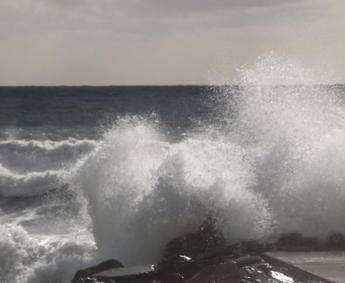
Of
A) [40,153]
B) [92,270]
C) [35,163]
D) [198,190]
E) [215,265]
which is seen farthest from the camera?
[40,153]

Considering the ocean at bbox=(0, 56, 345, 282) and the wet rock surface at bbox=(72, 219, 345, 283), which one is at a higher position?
the ocean at bbox=(0, 56, 345, 282)

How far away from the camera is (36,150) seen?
2009cm

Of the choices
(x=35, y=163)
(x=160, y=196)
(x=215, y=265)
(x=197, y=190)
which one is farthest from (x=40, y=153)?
(x=215, y=265)

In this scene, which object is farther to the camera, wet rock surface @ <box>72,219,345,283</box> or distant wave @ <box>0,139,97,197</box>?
distant wave @ <box>0,139,97,197</box>

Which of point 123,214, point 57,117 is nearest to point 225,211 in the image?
point 123,214

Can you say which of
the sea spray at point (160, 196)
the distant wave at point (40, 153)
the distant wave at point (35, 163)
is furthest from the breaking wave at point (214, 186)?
the distant wave at point (40, 153)

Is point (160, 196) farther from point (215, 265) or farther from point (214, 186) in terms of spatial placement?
point (215, 265)

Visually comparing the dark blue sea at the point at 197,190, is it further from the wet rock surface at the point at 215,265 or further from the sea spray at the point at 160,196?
the wet rock surface at the point at 215,265

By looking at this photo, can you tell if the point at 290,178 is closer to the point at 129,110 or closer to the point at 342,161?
the point at 342,161

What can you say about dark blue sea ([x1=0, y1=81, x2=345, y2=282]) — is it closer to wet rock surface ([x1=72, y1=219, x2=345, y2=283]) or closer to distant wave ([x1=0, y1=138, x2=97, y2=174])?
wet rock surface ([x1=72, y1=219, x2=345, y2=283])

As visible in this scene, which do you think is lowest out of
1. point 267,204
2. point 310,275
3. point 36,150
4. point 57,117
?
point 310,275

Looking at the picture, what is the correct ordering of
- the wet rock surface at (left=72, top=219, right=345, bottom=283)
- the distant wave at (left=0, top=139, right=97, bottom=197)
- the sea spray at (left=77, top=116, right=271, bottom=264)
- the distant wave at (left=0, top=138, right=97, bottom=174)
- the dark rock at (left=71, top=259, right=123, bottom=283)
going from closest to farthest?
1. the wet rock surface at (left=72, top=219, right=345, bottom=283)
2. the dark rock at (left=71, top=259, right=123, bottom=283)
3. the sea spray at (left=77, top=116, right=271, bottom=264)
4. the distant wave at (left=0, top=139, right=97, bottom=197)
5. the distant wave at (left=0, top=138, right=97, bottom=174)

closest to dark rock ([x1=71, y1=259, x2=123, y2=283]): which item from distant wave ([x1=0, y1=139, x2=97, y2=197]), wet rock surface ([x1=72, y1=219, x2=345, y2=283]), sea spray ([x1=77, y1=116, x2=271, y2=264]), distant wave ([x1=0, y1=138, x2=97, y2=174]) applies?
wet rock surface ([x1=72, y1=219, x2=345, y2=283])

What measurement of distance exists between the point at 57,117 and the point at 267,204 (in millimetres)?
24419
